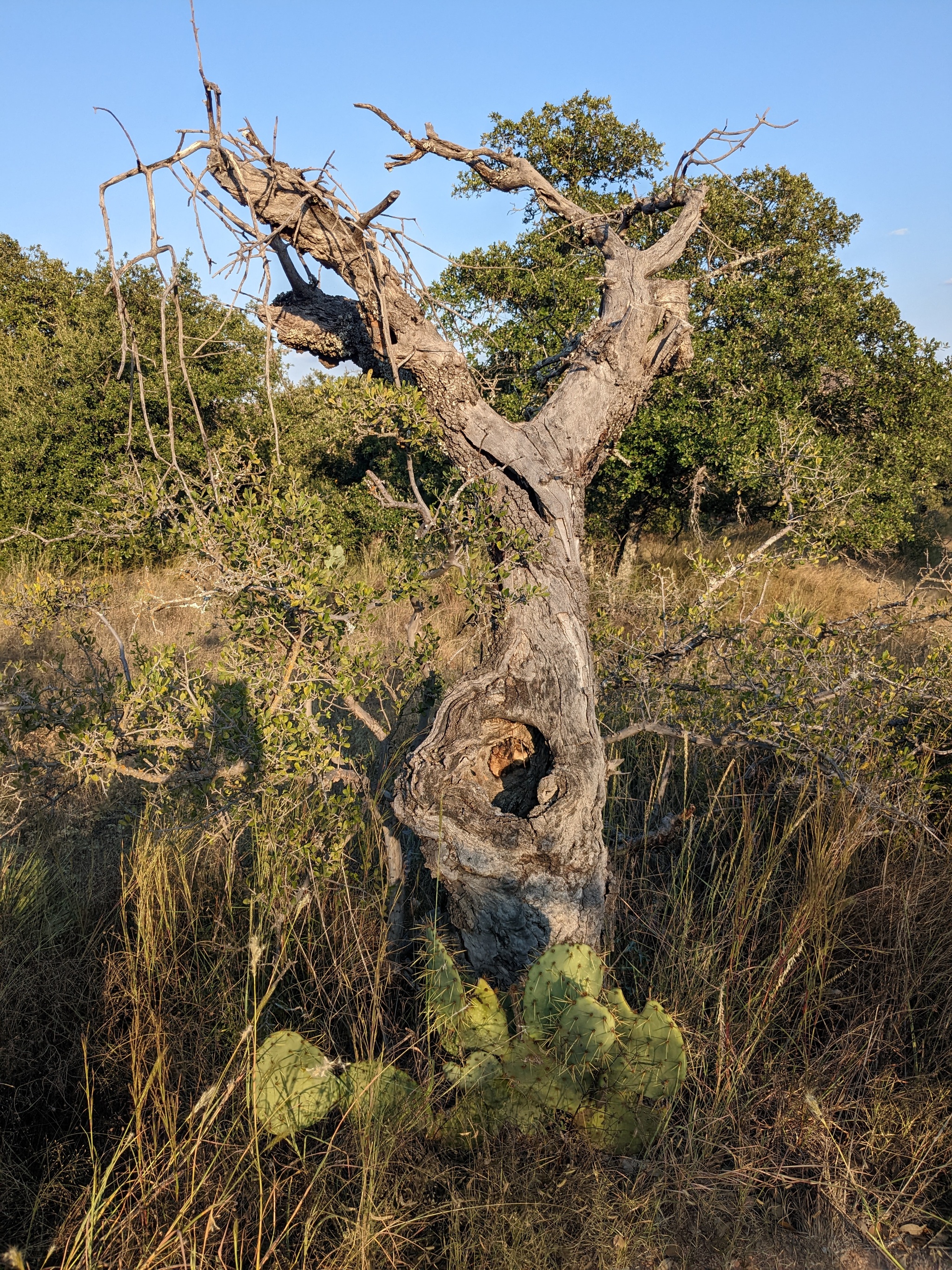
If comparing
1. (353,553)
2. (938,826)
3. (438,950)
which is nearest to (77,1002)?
(438,950)

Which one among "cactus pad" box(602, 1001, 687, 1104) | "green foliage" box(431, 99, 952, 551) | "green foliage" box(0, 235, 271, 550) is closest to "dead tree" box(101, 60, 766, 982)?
"cactus pad" box(602, 1001, 687, 1104)

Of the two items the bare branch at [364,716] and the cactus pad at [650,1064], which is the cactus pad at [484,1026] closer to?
the cactus pad at [650,1064]

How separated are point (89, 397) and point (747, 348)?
6.58 m

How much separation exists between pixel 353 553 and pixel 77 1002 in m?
6.39

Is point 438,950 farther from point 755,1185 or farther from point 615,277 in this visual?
point 615,277

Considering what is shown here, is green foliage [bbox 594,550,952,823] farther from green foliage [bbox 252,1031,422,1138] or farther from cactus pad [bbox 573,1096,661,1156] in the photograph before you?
green foliage [bbox 252,1031,422,1138]

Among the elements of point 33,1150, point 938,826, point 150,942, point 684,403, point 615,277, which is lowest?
point 33,1150

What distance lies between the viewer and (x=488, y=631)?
3.24 meters

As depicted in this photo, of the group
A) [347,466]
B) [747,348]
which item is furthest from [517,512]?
[347,466]

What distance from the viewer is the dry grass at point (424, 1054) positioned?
1801 millimetres

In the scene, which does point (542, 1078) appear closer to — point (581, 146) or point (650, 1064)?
point (650, 1064)

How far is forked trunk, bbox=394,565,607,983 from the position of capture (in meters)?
2.56

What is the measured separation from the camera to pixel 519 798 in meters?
2.93

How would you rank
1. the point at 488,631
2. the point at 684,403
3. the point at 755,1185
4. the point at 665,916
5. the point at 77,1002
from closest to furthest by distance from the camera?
the point at 755,1185, the point at 77,1002, the point at 665,916, the point at 488,631, the point at 684,403
